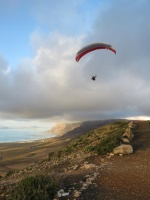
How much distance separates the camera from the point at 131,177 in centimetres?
1759

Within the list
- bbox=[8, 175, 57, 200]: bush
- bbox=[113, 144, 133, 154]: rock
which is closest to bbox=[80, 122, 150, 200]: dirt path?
bbox=[113, 144, 133, 154]: rock

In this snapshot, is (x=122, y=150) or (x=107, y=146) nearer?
(x=122, y=150)

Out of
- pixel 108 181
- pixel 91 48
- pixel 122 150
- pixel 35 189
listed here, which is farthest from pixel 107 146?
pixel 35 189

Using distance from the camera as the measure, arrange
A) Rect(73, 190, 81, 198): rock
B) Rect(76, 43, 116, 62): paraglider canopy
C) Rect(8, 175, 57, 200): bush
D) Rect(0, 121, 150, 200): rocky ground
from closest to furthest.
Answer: Rect(8, 175, 57, 200): bush → Rect(73, 190, 81, 198): rock → Rect(0, 121, 150, 200): rocky ground → Rect(76, 43, 116, 62): paraglider canopy

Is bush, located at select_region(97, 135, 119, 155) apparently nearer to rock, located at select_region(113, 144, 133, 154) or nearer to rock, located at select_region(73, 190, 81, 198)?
rock, located at select_region(113, 144, 133, 154)

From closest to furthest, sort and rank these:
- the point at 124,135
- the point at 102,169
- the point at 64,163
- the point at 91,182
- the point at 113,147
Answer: the point at 91,182
the point at 102,169
the point at 64,163
the point at 113,147
the point at 124,135

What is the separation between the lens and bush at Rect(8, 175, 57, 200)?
13.0 m

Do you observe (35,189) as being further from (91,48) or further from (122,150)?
(91,48)

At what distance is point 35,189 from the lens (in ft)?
43.7

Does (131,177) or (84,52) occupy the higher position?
(84,52)

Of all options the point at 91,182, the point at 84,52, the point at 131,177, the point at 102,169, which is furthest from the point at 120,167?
the point at 84,52

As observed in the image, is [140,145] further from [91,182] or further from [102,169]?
[91,182]

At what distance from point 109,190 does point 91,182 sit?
148cm

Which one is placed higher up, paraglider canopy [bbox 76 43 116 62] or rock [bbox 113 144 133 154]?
paraglider canopy [bbox 76 43 116 62]
